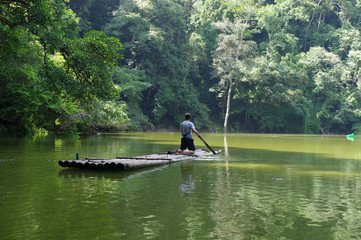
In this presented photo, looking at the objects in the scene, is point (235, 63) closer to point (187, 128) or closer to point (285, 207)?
point (187, 128)

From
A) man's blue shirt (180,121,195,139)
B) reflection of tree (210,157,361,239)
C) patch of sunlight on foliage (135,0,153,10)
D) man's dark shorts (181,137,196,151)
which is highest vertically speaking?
patch of sunlight on foliage (135,0,153,10)

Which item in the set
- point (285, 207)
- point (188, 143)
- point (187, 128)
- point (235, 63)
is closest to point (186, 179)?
point (285, 207)

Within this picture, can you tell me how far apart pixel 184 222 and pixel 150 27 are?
40.3 meters

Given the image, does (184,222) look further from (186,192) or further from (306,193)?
(306,193)

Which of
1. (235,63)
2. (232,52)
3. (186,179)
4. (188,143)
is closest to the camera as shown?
(186,179)

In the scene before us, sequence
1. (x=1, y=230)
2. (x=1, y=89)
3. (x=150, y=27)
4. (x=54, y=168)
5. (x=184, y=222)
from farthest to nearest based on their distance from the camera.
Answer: (x=150, y=27) < (x=1, y=89) < (x=54, y=168) < (x=184, y=222) < (x=1, y=230)

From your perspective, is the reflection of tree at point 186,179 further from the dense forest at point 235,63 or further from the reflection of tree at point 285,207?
the dense forest at point 235,63

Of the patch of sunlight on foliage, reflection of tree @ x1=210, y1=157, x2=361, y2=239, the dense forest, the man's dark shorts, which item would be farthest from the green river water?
the patch of sunlight on foliage

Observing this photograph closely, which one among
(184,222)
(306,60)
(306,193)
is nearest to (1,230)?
(184,222)

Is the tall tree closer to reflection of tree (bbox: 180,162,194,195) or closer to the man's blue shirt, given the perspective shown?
the man's blue shirt

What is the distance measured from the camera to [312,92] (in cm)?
5169

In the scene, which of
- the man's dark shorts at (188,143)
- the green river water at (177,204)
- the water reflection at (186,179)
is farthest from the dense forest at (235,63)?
the green river water at (177,204)

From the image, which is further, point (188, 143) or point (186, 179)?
point (188, 143)

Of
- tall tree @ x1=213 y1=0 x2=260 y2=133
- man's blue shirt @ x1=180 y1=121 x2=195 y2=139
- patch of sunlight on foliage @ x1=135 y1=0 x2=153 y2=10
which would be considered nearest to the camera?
man's blue shirt @ x1=180 y1=121 x2=195 y2=139
